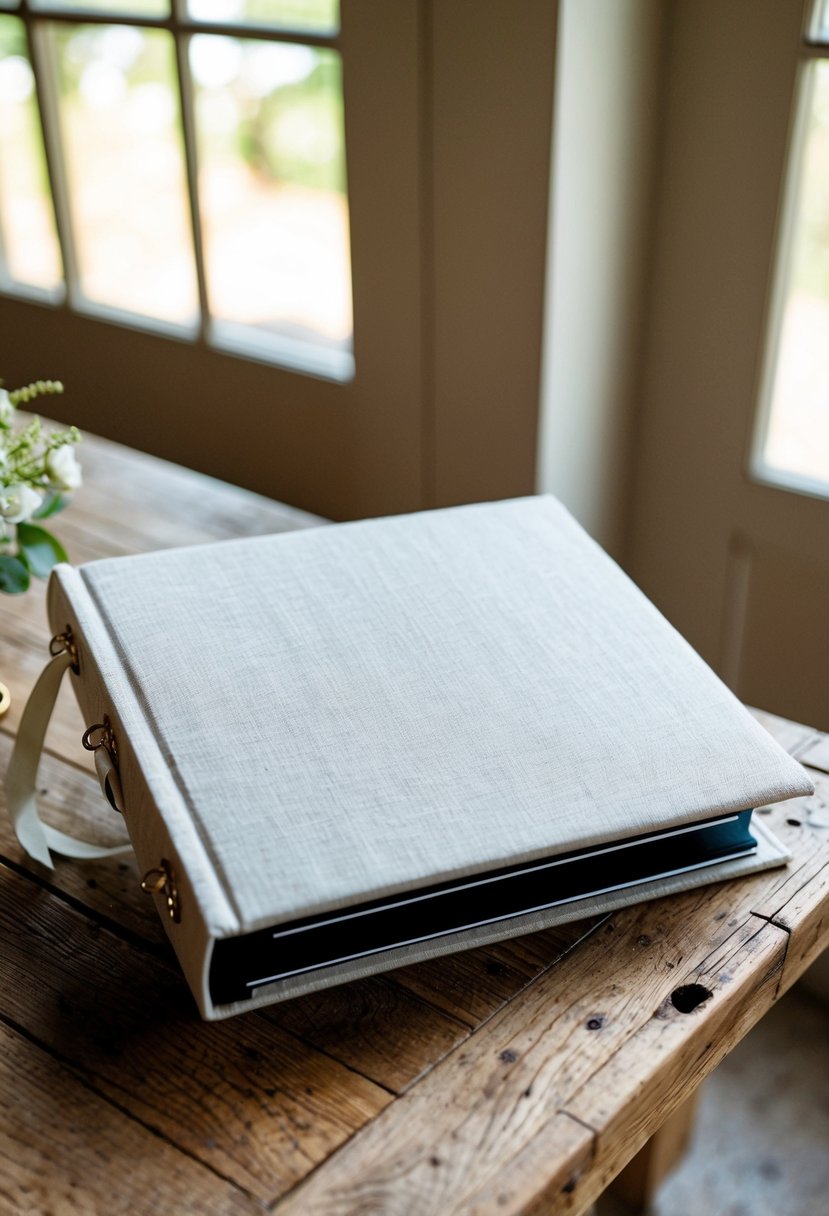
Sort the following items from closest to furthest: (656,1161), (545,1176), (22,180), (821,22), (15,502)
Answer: (545,1176) < (15,502) < (821,22) < (656,1161) < (22,180)

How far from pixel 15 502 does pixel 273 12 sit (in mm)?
726

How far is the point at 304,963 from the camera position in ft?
1.90

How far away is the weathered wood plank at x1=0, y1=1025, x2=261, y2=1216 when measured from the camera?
20.2 inches

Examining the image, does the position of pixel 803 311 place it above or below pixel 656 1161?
above

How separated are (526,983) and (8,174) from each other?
1384 mm

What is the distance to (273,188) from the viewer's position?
1.39 meters

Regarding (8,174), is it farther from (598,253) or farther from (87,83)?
(598,253)

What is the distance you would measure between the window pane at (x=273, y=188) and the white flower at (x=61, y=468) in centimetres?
52

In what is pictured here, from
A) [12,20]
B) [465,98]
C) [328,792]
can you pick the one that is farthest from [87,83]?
[328,792]

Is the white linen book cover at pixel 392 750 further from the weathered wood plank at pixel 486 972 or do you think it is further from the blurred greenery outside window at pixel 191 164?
the blurred greenery outside window at pixel 191 164

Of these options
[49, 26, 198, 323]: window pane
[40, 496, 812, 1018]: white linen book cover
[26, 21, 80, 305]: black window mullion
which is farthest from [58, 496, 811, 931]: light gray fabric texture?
[26, 21, 80, 305]: black window mullion

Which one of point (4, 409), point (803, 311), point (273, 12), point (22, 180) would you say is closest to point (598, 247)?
point (803, 311)

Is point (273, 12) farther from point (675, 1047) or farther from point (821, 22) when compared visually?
point (675, 1047)

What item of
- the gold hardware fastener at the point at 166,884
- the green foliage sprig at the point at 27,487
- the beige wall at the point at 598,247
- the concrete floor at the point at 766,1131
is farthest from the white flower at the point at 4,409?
the concrete floor at the point at 766,1131
